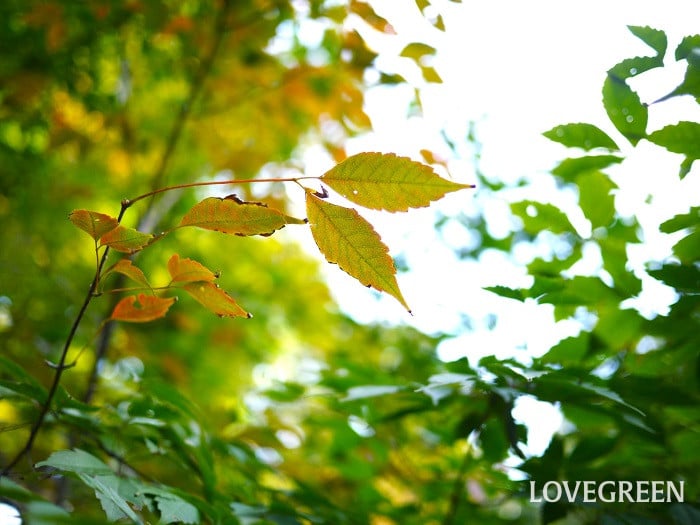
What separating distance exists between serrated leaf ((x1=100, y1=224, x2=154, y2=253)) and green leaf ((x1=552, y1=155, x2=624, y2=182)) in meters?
0.44

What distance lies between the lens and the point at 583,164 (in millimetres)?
621

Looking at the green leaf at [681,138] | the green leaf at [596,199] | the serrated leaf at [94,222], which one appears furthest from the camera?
the green leaf at [596,199]

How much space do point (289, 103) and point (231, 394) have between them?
0.83m

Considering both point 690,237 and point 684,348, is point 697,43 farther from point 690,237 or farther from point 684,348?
point 684,348

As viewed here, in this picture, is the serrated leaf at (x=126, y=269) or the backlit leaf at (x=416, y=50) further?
the backlit leaf at (x=416, y=50)

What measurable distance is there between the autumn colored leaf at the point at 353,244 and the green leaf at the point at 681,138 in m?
0.30

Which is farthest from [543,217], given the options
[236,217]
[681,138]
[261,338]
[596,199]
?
[261,338]

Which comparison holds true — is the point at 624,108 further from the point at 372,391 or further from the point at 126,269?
the point at 126,269

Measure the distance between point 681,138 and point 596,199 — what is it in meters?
0.14

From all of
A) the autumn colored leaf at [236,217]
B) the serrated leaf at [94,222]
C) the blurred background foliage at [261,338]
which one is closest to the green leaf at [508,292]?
the blurred background foliage at [261,338]

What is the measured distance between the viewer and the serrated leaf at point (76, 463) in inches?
16.9

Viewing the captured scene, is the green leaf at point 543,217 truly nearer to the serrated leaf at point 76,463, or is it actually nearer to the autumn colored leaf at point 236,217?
the autumn colored leaf at point 236,217

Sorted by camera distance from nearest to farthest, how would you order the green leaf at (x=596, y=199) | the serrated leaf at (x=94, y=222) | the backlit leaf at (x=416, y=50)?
1. the serrated leaf at (x=94, y=222)
2. the green leaf at (x=596, y=199)
3. the backlit leaf at (x=416, y=50)

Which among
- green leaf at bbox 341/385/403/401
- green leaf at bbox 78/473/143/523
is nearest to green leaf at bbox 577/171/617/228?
green leaf at bbox 341/385/403/401
